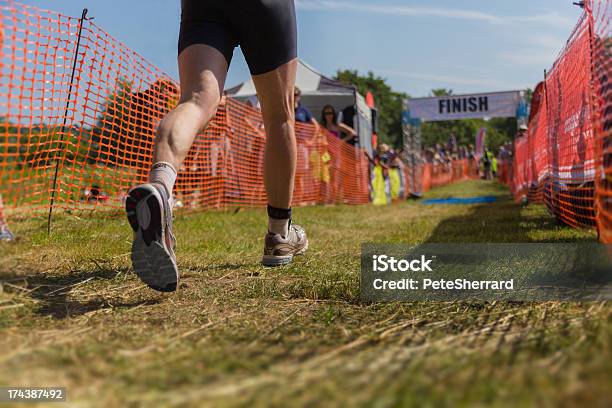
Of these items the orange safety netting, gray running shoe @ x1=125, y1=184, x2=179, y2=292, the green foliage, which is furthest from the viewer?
the green foliage

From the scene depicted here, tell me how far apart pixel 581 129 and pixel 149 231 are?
9.79 ft

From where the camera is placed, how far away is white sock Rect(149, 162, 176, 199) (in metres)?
1.79

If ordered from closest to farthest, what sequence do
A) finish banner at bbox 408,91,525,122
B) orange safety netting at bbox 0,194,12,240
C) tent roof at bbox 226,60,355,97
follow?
orange safety netting at bbox 0,194,12,240, tent roof at bbox 226,60,355,97, finish banner at bbox 408,91,525,122

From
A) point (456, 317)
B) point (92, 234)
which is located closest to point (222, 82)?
point (456, 317)

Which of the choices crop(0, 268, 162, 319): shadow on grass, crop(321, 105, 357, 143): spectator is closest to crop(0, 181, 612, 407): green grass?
crop(0, 268, 162, 319): shadow on grass

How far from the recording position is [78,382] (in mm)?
1021

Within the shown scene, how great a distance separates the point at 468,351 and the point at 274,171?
62.2 inches

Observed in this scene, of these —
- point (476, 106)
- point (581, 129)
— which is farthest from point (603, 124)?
point (476, 106)

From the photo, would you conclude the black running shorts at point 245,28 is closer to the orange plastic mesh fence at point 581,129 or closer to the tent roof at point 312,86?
the orange plastic mesh fence at point 581,129

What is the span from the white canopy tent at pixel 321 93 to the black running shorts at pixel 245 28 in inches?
445

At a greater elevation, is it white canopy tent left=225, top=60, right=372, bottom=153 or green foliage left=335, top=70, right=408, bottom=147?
green foliage left=335, top=70, right=408, bottom=147

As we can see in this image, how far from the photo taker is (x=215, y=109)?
2.12 meters

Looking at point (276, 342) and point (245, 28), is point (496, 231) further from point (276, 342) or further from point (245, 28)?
point (276, 342)

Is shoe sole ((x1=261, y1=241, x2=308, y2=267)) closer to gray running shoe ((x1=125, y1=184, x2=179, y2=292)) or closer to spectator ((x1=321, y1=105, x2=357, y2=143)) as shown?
gray running shoe ((x1=125, y1=184, x2=179, y2=292))
